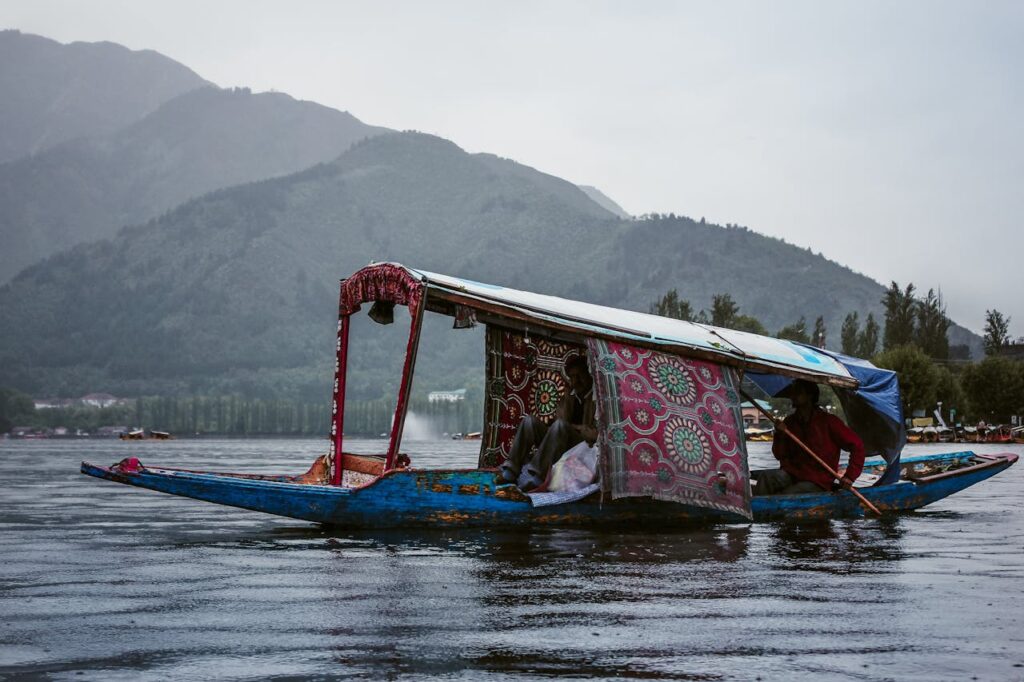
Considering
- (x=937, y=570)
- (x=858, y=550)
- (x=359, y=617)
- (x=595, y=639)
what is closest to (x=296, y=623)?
(x=359, y=617)

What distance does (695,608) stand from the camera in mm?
8500

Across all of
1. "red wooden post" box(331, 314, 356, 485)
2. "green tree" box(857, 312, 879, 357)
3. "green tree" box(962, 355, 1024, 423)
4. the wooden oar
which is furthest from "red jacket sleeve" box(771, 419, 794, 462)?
"green tree" box(857, 312, 879, 357)

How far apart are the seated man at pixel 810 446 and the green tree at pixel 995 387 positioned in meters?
72.3

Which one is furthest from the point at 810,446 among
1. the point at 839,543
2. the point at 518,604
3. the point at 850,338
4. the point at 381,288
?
the point at 850,338

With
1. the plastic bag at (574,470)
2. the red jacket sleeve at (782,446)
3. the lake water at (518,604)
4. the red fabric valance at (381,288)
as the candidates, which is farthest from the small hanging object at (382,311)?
the red jacket sleeve at (782,446)

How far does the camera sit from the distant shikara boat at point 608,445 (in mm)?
13523

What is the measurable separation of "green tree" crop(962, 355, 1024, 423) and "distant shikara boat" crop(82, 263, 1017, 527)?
7145 cm

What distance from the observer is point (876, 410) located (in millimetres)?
16672

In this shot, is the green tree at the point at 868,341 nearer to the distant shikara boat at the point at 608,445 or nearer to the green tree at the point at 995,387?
the green tree at the point at 995,387

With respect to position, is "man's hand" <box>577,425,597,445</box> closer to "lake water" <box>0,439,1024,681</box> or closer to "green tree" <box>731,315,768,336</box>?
"lake water" <box>0,439,1024,681</box>

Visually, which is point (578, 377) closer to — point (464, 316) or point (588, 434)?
point (588, 434)

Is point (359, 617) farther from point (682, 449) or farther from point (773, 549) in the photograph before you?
point (682, 449)

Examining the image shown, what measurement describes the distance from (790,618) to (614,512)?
21.2 ft

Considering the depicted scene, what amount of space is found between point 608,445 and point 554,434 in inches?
42.0
